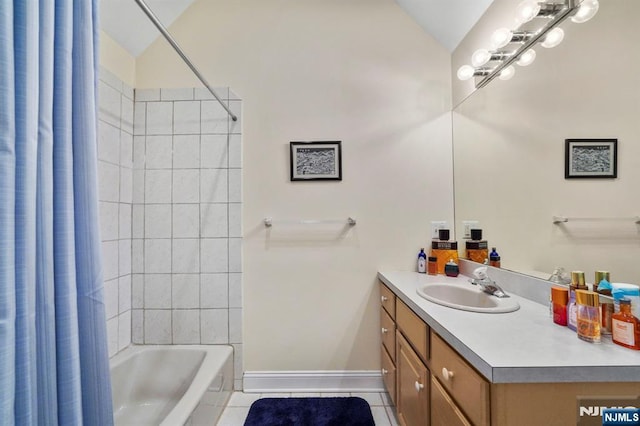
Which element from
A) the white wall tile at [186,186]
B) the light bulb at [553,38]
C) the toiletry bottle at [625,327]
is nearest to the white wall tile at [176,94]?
the white wall tile at [186,186]

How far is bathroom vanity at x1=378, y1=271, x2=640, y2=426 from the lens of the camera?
0.65m

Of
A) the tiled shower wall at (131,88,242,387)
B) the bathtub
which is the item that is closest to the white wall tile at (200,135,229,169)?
the tiled shower wall at (131,88,242,387)

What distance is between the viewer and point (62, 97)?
62 centimetres

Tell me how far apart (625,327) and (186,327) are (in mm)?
2159

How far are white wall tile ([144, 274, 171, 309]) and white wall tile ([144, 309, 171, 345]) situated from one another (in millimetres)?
47

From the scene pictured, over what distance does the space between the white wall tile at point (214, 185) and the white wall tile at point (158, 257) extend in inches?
16.8

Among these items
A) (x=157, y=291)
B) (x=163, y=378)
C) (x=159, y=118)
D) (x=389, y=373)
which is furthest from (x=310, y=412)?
(x=159, y=118)

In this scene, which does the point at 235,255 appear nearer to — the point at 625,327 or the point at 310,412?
the point at 310,412

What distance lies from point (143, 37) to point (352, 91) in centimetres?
151

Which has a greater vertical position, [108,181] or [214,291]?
[108,181]

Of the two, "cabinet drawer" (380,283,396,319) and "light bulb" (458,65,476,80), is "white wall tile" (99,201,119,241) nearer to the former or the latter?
"cabinet drawer" (380,283,396,319)

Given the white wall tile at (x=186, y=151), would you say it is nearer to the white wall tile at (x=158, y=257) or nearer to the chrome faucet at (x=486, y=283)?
the white wall tile at (x=158, y=257)

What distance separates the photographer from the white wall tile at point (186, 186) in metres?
1.87

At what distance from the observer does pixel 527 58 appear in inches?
51.1
